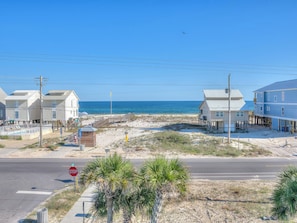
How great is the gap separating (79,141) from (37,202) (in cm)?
2039

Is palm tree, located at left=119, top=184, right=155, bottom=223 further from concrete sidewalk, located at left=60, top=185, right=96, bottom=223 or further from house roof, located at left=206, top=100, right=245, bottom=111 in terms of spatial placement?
house roof, located at left=206, top=100, right=245, bottom=111

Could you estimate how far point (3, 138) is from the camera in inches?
1626

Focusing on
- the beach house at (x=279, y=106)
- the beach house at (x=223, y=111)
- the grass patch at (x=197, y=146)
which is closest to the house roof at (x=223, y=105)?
the beach house at (x=223, y=111)

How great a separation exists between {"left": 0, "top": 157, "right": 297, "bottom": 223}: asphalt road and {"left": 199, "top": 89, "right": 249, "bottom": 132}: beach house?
73.1 feet

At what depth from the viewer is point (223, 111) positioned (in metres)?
49.8

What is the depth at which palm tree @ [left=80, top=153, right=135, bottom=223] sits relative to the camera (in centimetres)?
860

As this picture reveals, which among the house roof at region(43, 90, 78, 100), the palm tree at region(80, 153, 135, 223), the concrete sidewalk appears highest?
the house roof at region(43, 90, 78, 100)

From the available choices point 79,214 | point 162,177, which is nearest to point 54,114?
point 79,214

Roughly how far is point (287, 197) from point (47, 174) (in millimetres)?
18458

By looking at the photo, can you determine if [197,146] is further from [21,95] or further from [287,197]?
[21,95]

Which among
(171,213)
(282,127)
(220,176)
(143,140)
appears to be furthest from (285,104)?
(171,213)

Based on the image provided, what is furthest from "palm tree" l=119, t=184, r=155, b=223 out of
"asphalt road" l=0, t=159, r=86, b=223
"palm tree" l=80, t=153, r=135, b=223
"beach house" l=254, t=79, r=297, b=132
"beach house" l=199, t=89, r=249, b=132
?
"beach house" l=254, t=79, r=297, b=132

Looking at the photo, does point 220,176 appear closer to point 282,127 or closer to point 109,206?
point 109,206

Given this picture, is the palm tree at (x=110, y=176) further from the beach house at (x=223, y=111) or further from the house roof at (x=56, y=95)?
the house roof at (x=56, y=95)
